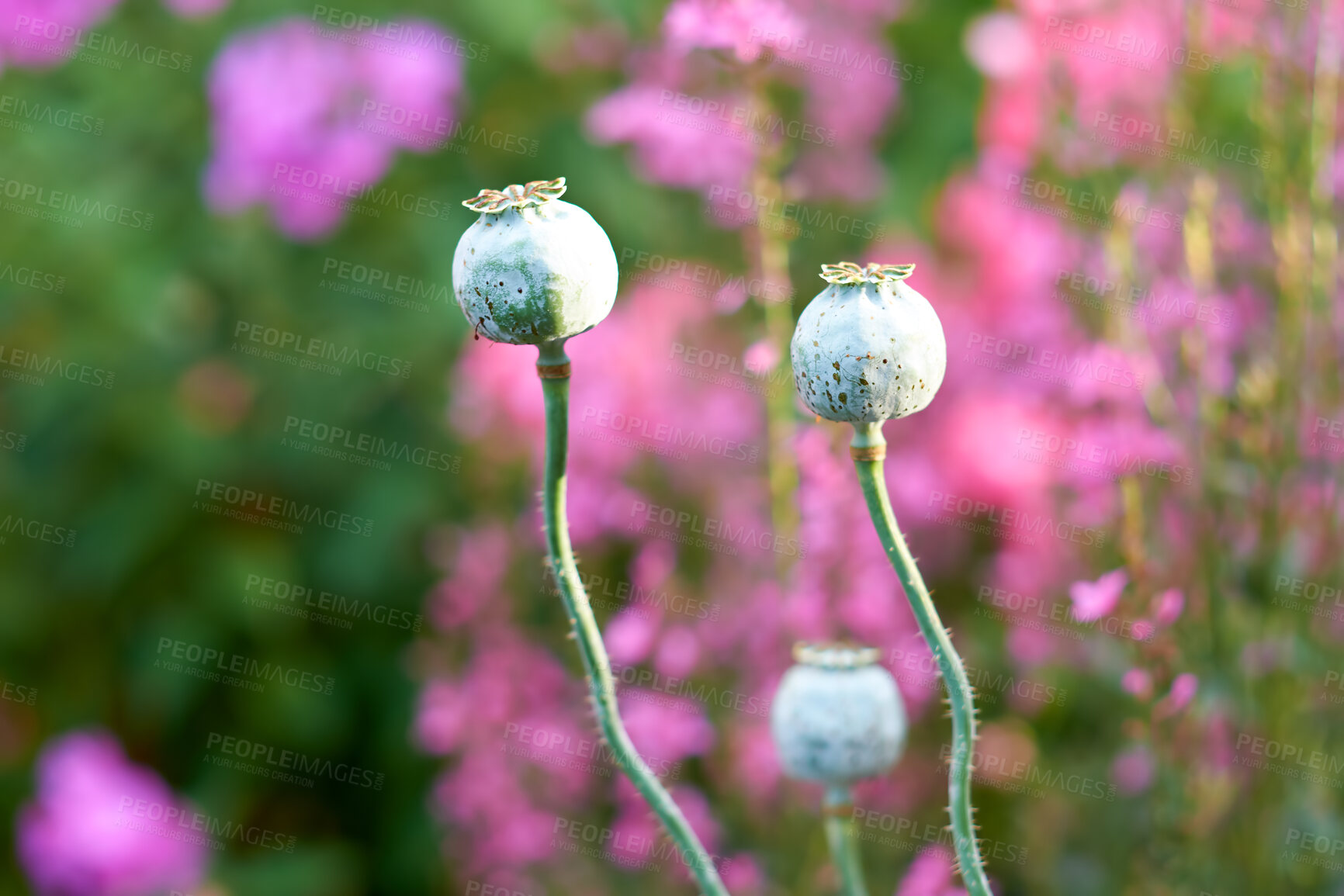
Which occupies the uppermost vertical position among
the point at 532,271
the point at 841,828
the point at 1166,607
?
the point at 532,271

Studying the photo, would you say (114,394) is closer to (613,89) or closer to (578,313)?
(613,89)

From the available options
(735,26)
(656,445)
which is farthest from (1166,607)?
(656,445)

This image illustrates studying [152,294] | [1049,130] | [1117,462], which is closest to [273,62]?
[152,294]

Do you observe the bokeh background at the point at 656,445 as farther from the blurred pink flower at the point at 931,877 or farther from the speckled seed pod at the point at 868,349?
the speckled seed pod at the point at 868,349

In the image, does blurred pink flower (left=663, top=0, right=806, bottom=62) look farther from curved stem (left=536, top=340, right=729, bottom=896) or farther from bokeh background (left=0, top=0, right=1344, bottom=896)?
curved stem (left=536, top=340, right=729, bottom=896)

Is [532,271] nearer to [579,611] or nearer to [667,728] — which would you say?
[579,611]

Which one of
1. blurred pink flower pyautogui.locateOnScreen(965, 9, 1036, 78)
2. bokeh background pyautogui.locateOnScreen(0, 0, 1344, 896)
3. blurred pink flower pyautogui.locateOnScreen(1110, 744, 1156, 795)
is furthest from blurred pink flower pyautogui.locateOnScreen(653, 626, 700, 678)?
blurred pink flower pyautogui.locateOnScreen(965, 9, 1036, 78)

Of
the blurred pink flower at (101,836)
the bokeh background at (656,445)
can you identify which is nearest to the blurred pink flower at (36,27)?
the bokeh background at (656,445)
